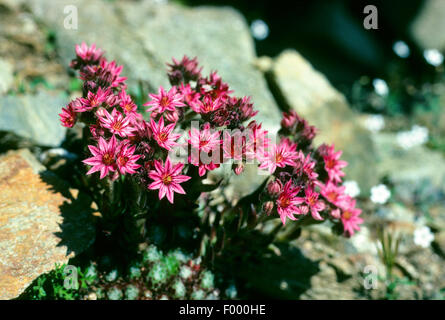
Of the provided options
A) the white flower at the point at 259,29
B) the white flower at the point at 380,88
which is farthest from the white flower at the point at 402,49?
the white flower at the point at 259,29

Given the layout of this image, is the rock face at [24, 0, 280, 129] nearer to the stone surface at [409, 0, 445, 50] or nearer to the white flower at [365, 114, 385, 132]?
the white flower at [365, 114, 385, 132]

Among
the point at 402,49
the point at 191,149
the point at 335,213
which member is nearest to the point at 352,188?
the point at 335,213

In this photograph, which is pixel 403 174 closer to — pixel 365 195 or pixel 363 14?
pixel 365 195

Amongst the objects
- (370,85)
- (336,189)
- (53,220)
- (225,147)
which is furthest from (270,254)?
(370,85)

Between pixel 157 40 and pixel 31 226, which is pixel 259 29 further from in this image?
pixel 31 226

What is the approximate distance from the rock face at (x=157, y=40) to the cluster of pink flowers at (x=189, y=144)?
1.55m

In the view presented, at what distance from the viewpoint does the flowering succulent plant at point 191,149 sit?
2.57 meters

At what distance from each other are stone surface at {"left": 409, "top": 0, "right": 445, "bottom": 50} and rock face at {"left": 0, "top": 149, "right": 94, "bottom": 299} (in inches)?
235

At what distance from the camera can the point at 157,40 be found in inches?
202

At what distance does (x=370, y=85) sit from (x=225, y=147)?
17.0 feet

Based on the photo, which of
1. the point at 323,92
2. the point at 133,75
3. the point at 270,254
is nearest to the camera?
the point at 270,254

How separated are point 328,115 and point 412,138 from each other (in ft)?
5.31

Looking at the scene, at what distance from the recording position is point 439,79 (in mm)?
6914
